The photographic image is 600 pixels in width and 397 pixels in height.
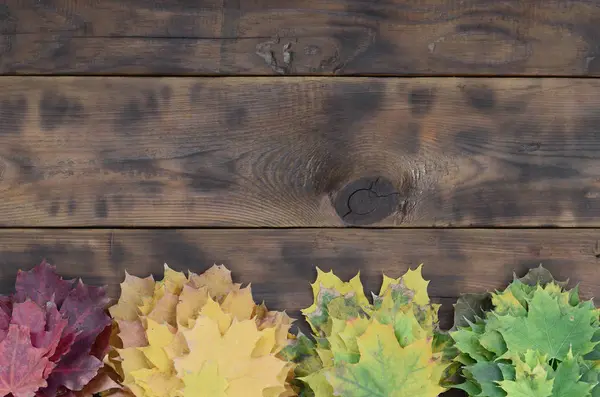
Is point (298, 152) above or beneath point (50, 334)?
above

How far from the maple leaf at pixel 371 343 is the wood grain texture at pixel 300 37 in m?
0.28

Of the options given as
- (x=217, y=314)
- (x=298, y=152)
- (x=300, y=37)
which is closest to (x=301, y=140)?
(x=298, y=152)

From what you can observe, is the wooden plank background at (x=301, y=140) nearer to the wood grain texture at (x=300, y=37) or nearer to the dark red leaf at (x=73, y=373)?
the wood grain texture at (x=300, y=37)

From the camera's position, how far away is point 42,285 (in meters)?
0.75

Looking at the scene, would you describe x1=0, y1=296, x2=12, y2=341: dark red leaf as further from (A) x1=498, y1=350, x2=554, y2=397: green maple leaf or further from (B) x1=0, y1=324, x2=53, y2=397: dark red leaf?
(A) x1=498, y1=350, x2=554, y2=397: green maple leaf

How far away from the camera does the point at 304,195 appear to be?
79 cm

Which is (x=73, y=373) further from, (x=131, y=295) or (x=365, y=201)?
(x=365, y=201)

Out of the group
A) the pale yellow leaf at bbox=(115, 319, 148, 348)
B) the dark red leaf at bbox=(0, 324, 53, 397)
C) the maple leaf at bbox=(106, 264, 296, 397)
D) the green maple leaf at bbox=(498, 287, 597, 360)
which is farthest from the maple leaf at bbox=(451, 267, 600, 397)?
the dark red leaf at bbox=(0, 324, 53, 397)

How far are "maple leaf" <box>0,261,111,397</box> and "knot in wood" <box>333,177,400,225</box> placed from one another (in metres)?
0.32

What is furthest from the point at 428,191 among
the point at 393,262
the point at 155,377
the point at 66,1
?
the point at 66,1

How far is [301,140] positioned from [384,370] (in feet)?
0.98

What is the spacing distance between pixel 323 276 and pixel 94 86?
377mm

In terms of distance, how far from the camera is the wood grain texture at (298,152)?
78 cm

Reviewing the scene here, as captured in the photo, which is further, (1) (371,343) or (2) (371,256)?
(2) (371,256)
